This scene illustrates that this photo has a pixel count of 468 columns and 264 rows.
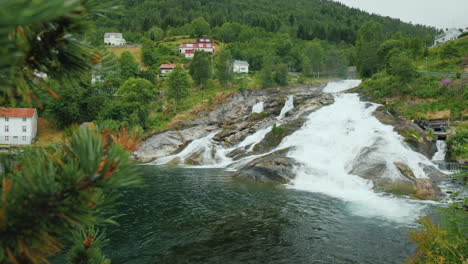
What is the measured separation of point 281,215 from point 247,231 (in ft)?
10.6

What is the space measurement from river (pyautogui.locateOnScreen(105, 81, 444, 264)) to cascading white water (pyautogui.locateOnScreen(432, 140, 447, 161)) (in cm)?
343

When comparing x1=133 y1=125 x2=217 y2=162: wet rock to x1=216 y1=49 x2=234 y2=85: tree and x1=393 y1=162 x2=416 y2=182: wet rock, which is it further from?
x1=393 y1=162 x2=416 y2=182: wet rock

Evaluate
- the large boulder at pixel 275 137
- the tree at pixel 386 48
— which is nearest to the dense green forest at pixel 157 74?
the tree at pixel 386 48

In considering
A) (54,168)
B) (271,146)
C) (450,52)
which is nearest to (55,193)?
(54,168)

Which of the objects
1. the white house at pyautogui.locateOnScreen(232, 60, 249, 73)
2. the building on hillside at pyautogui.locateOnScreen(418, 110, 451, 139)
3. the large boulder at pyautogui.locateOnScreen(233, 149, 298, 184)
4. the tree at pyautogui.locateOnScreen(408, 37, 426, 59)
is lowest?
the large boulder at pyautogui.locateOnScreen(233, 149, 298, 184)

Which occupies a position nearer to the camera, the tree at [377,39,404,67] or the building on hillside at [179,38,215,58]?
the tree at [377,39,404,67]

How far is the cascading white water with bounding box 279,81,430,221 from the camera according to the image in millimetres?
20453

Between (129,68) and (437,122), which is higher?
(129,68)

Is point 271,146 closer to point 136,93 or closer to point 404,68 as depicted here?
point 404,68

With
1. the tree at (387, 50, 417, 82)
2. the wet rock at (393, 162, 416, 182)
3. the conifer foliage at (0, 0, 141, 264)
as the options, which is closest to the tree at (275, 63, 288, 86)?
the tree at (387, 50, 417, 82)

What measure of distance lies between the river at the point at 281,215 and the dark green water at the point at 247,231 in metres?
0.05

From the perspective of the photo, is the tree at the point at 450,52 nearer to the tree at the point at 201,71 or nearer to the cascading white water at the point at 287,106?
the cascading white water at the point at 287,106

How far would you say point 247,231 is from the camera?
15445mm

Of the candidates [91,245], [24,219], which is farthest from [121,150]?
[91,245]
